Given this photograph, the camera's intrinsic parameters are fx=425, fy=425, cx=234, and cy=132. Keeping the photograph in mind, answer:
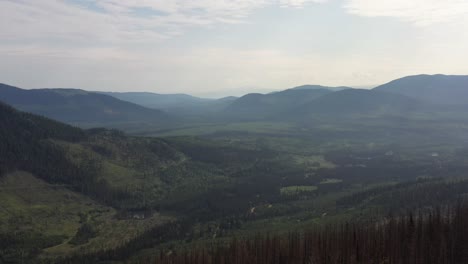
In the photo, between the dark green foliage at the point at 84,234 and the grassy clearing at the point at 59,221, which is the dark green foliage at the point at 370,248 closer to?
the grassy clearing at the point at 59,221

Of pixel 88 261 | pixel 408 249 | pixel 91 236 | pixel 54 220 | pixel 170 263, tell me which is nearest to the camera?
pixel 408 249

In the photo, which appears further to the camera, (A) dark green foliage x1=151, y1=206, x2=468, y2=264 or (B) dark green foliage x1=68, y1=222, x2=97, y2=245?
(B) dark green foliage x1=68, y1=222, x2=97, y2=245

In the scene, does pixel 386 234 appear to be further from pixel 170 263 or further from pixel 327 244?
pixel 170 263

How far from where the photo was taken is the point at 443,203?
539 feet

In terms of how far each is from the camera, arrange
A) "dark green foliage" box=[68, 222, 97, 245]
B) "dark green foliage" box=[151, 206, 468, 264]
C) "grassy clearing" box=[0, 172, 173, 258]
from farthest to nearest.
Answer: "dark green foliage" box=[68, 222, 97, 245], "grassy clearing" box=[0, 172, 173, 258], "dark green foliage" box=[151, 206, 468, 264]

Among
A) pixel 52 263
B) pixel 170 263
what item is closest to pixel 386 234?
pixel 170 263

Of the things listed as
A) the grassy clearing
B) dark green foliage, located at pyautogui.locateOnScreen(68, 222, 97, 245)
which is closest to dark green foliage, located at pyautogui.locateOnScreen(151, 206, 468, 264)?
the grassy clearing

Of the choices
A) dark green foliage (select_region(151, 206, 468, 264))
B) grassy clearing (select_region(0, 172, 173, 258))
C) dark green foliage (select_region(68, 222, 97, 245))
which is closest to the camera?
dark green foliage (select_region(151, 206, 468, 264))

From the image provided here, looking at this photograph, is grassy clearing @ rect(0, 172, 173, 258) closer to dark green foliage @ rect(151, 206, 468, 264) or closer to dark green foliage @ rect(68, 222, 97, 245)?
dark green foliage @ rect(68, 222, 97, 245)

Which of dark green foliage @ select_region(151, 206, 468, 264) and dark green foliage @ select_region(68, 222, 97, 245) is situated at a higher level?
dark green foliage @ select_region(151, 206, 468, 264)

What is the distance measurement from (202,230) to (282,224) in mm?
30991

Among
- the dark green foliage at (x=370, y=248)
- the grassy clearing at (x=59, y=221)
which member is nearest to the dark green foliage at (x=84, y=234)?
the grassy clearing at (x=59, y=221)

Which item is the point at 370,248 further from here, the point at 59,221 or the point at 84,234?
the point at 59,221

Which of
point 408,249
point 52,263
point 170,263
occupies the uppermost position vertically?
point 408,249
